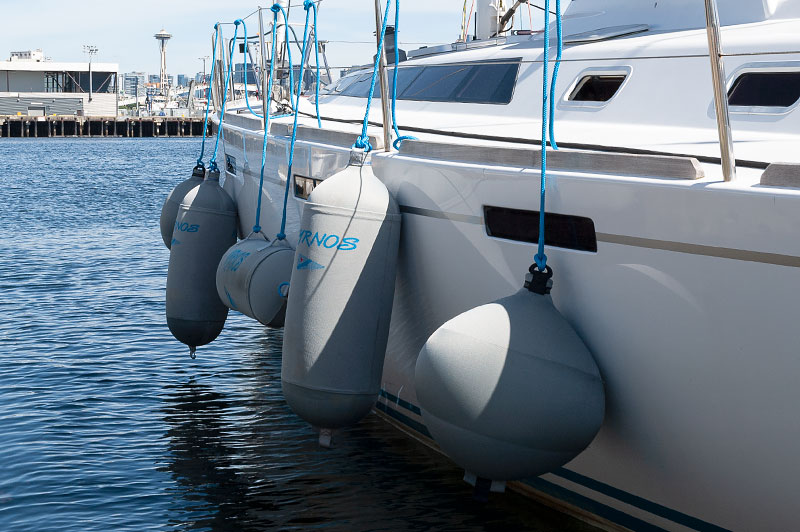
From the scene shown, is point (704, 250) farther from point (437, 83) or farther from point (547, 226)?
point (437, 83)

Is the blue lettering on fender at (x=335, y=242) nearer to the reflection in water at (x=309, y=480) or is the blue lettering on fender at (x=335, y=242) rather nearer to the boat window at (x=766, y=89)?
the reflection in water at (x=309, y=480)

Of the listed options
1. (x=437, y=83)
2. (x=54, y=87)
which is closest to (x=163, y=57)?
(x=54, y=87)

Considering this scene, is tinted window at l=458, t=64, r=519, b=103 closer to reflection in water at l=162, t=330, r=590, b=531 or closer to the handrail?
reflection in water at l=162, t=330, r=590, b=531

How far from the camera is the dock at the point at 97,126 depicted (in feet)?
218

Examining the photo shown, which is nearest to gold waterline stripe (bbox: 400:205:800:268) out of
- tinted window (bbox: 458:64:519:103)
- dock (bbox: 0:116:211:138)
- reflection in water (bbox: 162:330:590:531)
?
reflection in water (bbox: 162:330:590:531)

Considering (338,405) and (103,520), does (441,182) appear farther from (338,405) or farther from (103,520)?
(103,520)

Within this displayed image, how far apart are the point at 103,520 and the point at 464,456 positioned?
82.6 inches

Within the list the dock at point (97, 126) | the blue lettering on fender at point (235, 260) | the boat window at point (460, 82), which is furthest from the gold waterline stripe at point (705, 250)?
the dock at point (97, 126)

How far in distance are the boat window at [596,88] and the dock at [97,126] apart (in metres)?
67.2

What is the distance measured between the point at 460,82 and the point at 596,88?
41.4 inches

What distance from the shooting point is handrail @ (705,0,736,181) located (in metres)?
2.86

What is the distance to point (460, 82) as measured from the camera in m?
5.34

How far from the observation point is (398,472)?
15.8 ft

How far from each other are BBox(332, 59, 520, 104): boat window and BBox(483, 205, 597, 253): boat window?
1.18 meters
